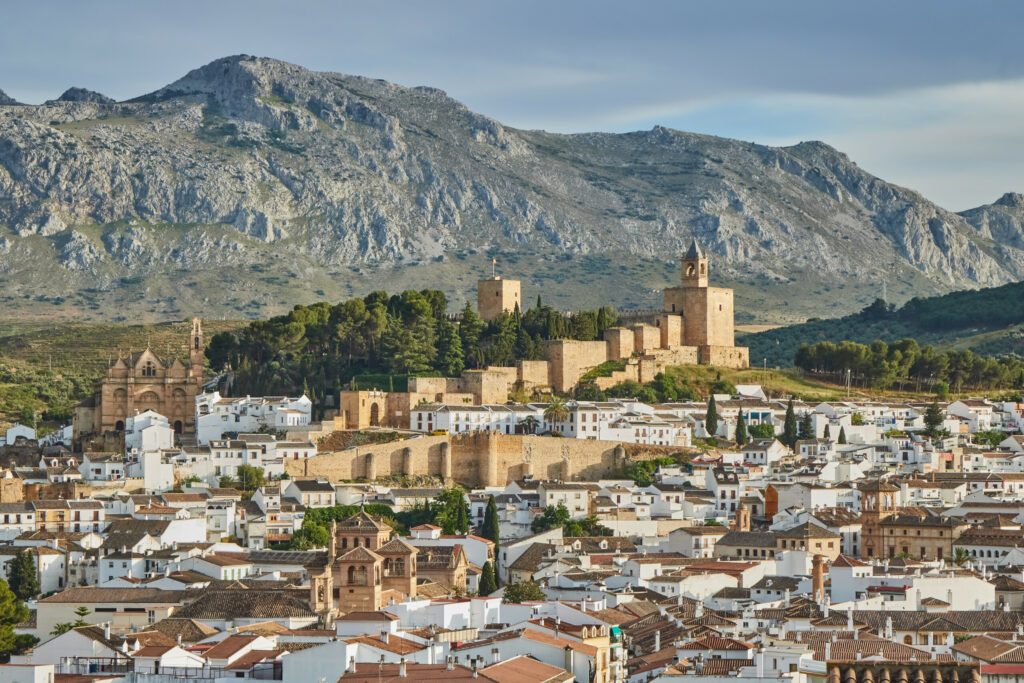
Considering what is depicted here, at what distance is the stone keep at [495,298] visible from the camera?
83.0 m

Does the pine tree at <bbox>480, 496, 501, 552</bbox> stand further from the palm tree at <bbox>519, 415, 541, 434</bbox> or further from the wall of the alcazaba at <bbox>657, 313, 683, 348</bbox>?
the wall of the alcazaba at <bbox>657, 313, 683, 348</bbox>

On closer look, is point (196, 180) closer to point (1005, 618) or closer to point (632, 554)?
point (632, 554)

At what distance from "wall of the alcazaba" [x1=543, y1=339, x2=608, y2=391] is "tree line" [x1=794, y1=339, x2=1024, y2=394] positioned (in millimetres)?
13684

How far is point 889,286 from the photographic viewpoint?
181 m

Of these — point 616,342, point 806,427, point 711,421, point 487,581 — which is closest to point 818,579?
point 487,581

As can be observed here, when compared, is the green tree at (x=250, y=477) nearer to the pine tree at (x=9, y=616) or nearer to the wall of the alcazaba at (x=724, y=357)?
the pine tree at (x=9, y=616)

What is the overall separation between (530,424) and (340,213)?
288ft

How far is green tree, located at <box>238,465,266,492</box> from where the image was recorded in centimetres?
6506

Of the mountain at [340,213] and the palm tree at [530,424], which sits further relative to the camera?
the mountain at [340,213]

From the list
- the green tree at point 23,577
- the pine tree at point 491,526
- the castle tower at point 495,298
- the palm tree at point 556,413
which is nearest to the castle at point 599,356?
the castle tower at point 495,298

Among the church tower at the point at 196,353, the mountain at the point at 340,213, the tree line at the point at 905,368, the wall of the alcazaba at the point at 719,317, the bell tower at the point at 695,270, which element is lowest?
the tree line at the point at 905,368

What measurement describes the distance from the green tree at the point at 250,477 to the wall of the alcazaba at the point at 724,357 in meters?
23.8

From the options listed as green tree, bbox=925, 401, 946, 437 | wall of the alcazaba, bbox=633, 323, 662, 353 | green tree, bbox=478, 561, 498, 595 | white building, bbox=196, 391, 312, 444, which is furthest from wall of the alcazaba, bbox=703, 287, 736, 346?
green tree, bbox=478, 561, 498, 595

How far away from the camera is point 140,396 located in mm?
73688
